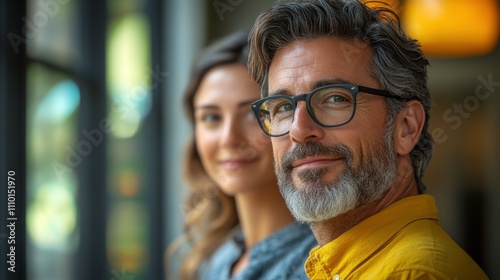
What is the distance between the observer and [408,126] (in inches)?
44.9

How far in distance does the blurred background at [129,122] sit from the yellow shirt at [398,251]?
90cm

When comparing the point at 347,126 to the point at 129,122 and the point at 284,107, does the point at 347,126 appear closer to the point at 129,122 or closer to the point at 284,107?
the point at 284,107

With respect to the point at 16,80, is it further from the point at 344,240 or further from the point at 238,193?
the point at 344,240

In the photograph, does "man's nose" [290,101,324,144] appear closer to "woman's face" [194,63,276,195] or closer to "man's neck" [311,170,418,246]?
"man's neck" [311,170,418,246]

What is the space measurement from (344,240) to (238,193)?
0.77 meters

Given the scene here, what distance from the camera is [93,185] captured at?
3.44m

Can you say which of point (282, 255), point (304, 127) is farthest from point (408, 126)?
point (282, 255)

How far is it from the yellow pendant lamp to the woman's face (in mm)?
697

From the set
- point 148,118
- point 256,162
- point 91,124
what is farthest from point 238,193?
point 148,118

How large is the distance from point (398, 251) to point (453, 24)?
4.51ft

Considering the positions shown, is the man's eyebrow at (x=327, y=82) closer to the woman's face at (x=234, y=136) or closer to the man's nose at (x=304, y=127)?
the man's nose at (x=304, y=127)

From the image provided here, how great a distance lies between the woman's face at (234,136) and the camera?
5.70 feet

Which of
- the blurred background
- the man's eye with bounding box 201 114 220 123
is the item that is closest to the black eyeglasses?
the man's eye with bounding box 201 114 220 123

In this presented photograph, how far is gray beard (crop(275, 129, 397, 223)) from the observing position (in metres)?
1.06
